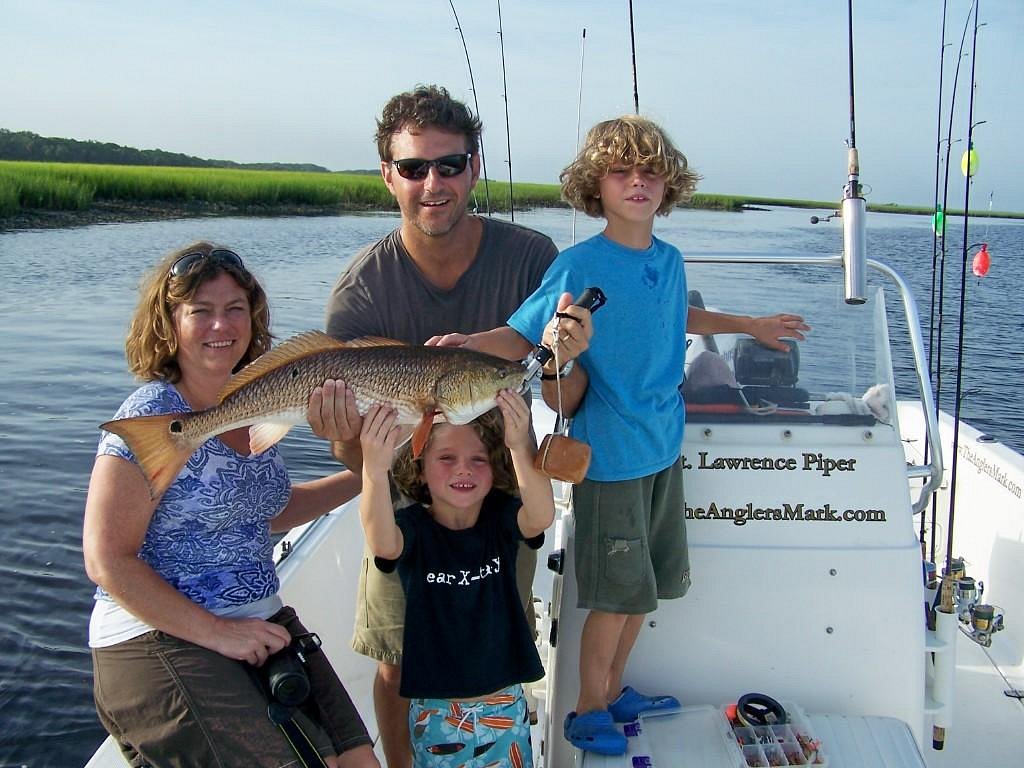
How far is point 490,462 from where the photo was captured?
297 centimetres

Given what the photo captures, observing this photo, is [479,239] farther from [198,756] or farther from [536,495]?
[198,756]

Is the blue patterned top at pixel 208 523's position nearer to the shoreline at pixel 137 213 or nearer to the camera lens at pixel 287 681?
the camera lens at pixel 287 681

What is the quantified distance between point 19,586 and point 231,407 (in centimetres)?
612

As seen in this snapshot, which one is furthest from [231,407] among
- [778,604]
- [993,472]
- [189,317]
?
[993,472]

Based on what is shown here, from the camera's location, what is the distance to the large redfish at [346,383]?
2525mm

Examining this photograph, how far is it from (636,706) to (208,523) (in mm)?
1663

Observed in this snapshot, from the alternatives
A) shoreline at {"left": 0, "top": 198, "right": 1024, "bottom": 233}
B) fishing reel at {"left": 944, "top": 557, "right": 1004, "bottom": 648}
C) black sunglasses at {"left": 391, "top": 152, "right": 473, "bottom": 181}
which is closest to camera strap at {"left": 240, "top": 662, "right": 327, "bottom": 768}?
black sunglasses at {"left": 391, "top": 152, "right": 473, "bottom": 181}

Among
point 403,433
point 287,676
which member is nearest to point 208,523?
point 287,676

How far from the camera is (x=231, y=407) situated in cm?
261

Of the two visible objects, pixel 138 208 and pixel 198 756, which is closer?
pixel 198 756

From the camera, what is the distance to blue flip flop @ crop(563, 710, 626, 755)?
2.82 m

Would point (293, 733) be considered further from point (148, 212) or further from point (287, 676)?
point (148, 212)

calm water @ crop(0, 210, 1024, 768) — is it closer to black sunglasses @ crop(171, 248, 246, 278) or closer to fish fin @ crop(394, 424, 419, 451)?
black sunglasses @ crop(171, 248, 246, 278)

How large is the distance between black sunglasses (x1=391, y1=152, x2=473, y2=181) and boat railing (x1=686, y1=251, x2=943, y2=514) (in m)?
1.18
